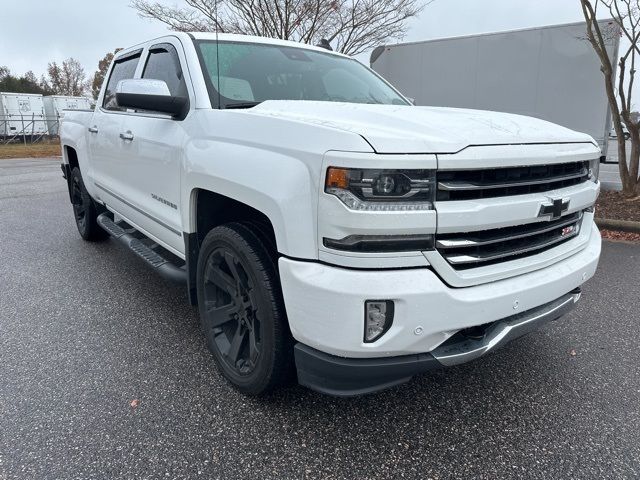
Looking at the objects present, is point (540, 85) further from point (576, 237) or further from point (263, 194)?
point (263, 194)

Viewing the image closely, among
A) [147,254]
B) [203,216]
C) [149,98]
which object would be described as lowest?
[147,254]

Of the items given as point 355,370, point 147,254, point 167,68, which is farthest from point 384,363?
point 167,68

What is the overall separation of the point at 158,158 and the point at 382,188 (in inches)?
70.3

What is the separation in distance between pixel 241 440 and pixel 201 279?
2.90 ft

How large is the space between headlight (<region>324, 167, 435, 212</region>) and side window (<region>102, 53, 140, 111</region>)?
2830 millimetres

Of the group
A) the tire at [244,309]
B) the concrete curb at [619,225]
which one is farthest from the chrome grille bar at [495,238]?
the concrete curb at [619,225]

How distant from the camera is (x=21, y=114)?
3147 centimetres

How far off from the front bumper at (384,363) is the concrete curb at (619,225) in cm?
525

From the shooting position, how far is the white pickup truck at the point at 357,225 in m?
1.77

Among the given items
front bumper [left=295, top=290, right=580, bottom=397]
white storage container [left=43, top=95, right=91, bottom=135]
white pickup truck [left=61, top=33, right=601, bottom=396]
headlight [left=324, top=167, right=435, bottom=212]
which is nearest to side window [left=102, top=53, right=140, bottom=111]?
white pickup truck [left=61, top=33, right=601, bottom=396]

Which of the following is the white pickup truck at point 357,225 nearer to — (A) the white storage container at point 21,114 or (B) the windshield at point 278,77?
(B) the windshield at point 278,77

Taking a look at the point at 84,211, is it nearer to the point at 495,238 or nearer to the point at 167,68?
the point at 167,68

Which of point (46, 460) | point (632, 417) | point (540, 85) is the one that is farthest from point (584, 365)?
point (540, 85)

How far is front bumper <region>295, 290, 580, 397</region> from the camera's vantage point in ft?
6.15
